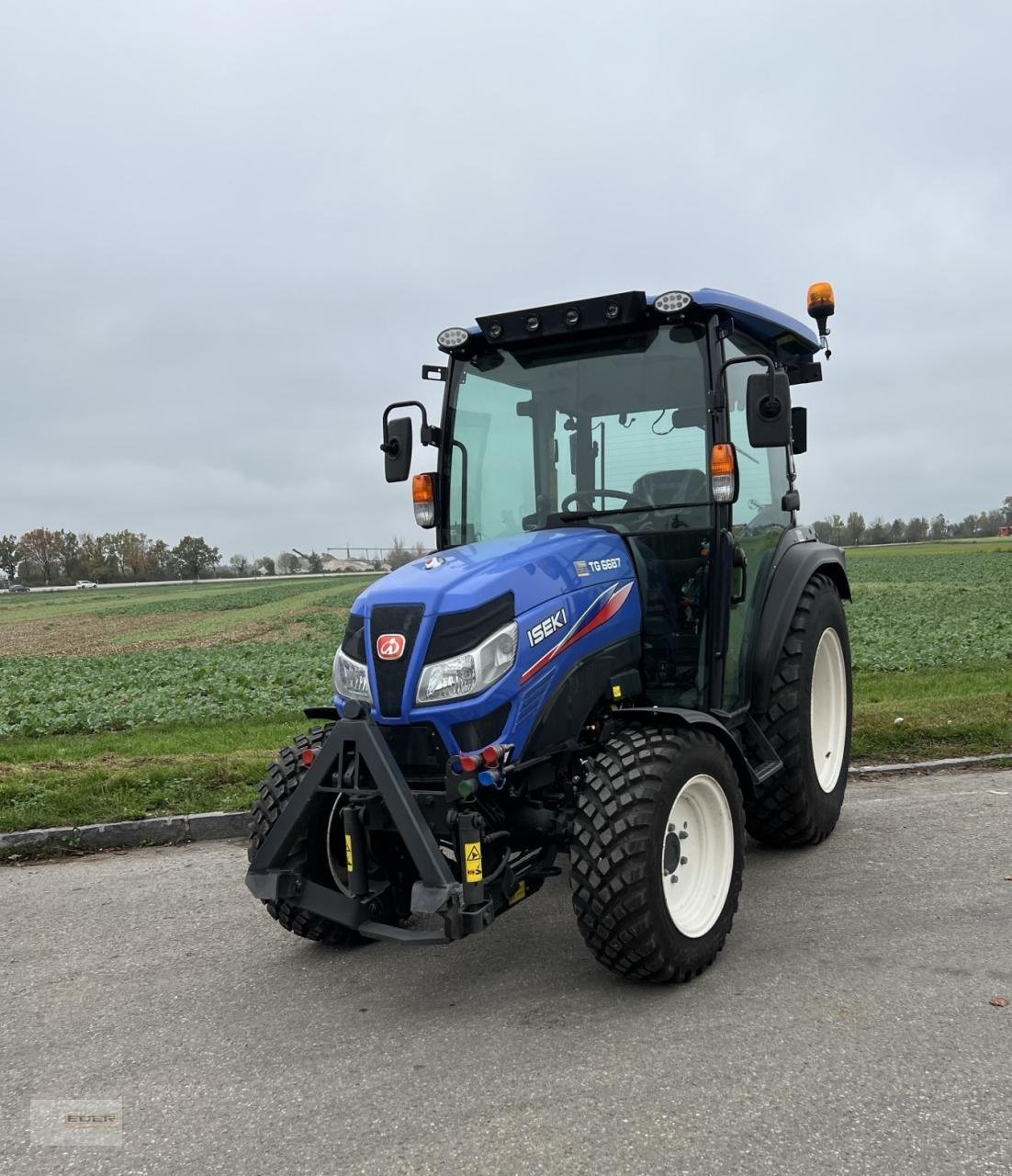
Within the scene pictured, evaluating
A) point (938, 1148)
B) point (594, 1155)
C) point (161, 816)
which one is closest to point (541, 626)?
point (594, 1155)

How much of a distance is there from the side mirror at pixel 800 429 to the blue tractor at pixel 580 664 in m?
0.68

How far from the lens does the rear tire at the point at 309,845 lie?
406 cm

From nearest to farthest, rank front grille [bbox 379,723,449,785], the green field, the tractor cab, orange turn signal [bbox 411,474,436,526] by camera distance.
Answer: front grille [bbox 379,723,449,785]
the tractor cab
orange turn signal [bbox 411,474,436,526]
the green field

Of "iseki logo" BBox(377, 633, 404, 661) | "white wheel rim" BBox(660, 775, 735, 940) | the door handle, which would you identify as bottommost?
"white wheel rim" BBox(660, 775, 735, 940)

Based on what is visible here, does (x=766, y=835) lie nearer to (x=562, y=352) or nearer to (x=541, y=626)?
(x=541, y=626)

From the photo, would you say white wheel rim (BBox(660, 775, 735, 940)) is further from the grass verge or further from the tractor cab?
the grass verge

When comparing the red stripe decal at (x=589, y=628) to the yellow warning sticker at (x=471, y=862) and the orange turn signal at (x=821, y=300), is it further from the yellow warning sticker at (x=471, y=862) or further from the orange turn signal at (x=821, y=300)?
the orange turn signal at (x=821, y=300)

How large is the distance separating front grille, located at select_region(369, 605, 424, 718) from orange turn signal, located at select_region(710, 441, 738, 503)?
1.41 meters

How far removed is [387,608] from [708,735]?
1.43 metres

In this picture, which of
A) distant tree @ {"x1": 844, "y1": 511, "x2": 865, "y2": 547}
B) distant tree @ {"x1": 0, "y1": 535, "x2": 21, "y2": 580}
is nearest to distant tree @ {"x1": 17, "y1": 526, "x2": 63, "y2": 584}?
distant tree @ {"x1": 0, "y1": 535, "x2": 21, "y2": 580}

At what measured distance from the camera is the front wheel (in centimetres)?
359

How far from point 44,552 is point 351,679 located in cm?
12474

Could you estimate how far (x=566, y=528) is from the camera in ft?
15.1

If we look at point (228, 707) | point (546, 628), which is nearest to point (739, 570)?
point (546, 628)
